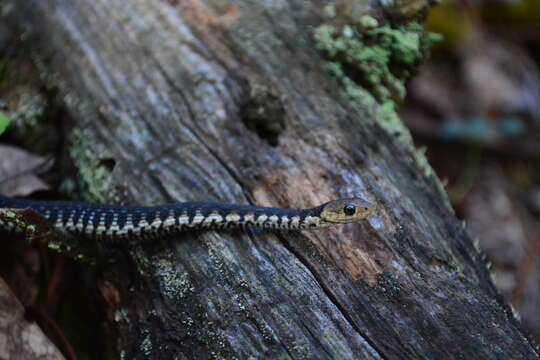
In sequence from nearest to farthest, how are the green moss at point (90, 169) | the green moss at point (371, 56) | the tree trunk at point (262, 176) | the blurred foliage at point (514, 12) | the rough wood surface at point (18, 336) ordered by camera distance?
the tree trunk at point (262, 176)
the rough wood surface at point (18, 336)
the green moss at point (90, 169)
the green moss at point (371, 56)
the blurred foliage at point (514, 12)

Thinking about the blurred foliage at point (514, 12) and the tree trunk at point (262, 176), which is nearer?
the tree trunk at point (262, 176)

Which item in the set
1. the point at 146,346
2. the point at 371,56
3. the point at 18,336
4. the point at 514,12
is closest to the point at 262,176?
the point at 146,346

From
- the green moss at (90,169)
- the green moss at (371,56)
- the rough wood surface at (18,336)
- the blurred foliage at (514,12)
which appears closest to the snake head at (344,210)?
the green moss at (371,56)

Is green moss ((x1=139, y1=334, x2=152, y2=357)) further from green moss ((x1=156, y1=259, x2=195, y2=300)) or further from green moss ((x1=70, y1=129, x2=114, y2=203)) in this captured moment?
green moss ((x1=70, y1=129, x2=114, y2=203))

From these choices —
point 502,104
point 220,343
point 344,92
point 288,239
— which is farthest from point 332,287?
point 502,104

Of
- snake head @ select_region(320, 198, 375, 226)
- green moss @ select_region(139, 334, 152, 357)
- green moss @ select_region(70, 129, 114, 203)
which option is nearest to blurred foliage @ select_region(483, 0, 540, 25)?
snake head @ select_region(320, 198, 375, 226)

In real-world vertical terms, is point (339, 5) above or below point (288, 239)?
above

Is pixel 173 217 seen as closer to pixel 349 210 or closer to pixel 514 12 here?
pixel 349 210

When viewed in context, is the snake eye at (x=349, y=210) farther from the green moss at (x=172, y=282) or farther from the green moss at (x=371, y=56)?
the green moss at (x=371, y=56)

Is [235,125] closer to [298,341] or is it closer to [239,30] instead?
[239,30]
